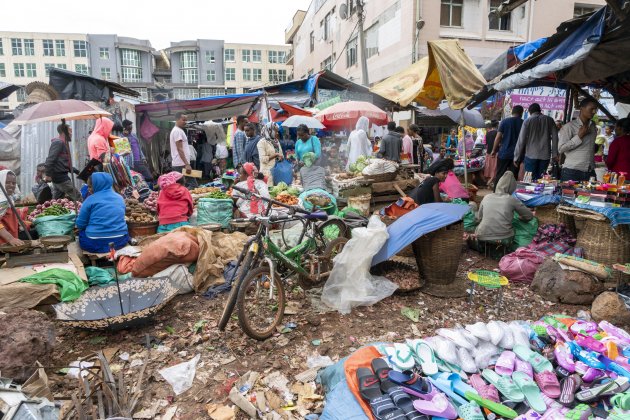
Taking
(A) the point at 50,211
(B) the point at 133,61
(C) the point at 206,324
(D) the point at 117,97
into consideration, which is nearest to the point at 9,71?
(B) the point at 133,61

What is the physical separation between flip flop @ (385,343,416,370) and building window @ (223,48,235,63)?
61.2 metres

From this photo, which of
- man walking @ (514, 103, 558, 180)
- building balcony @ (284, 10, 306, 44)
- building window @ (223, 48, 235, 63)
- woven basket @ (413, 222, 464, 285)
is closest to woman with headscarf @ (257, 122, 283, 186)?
woven basket @ (413, 222, 464, 285)

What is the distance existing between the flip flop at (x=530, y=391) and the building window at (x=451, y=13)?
18991mm

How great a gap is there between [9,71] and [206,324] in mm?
65536

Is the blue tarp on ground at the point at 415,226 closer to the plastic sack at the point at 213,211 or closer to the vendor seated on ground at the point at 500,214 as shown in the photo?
the vendor seated on ground at the point at 500,214

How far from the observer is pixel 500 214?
5.79m

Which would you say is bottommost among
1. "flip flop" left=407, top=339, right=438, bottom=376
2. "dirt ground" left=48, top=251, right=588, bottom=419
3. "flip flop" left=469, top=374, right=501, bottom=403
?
"dirt ground" left=48, top=251, right=588, bottom=419

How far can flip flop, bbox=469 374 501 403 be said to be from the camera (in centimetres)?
279

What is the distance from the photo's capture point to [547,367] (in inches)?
119

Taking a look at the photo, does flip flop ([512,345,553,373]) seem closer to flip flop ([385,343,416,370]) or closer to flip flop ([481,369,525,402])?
flip flop ([481,369,525,402])

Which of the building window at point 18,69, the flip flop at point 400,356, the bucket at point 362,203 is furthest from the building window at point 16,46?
the flip flop at point 400,356

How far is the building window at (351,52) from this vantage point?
2598 cm

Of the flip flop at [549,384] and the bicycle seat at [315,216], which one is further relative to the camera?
the bicycle seat at [315,216]

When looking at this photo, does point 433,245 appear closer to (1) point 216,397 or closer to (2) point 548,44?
(1) point 216,397
